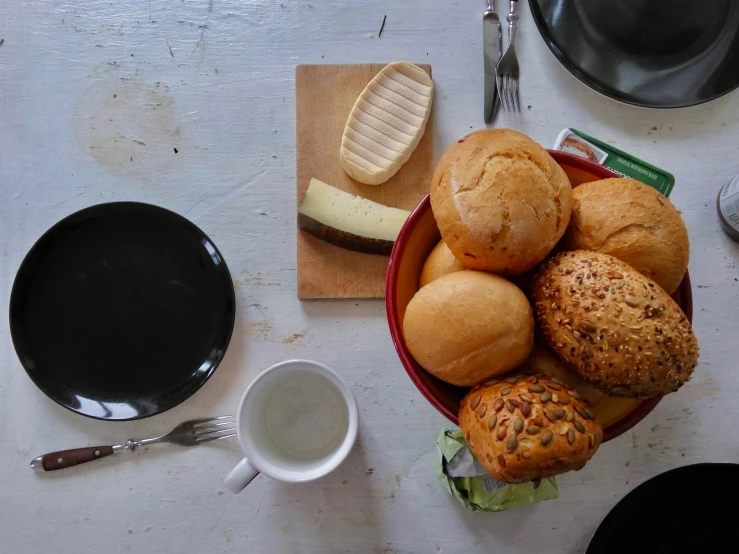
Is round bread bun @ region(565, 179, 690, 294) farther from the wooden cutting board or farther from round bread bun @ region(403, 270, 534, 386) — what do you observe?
the wooden cutting board

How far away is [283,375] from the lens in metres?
0.70

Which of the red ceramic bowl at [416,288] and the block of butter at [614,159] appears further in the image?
the block of butter at [614,159]

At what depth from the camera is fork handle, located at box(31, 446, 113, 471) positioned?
2.45 ft

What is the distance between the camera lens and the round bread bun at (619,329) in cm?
45

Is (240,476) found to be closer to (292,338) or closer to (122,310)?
(292,338)

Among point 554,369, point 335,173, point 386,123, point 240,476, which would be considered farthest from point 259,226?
point 554,369

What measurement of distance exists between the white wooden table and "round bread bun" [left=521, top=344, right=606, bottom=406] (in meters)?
0.26

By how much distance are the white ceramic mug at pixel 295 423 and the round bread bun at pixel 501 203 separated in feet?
0.86

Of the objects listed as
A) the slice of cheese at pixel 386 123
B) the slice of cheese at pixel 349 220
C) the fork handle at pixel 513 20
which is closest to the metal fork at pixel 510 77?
the fork handle at pixel 513 20

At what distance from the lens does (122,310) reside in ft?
2.54

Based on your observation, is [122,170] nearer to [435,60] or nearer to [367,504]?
[435,60]

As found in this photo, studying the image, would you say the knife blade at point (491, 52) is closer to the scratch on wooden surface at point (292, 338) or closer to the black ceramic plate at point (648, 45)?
the black ceramic plate at point (648, 45)

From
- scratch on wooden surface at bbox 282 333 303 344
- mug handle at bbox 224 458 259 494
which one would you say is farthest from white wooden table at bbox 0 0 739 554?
mug handle at bbox 224 458 259 494

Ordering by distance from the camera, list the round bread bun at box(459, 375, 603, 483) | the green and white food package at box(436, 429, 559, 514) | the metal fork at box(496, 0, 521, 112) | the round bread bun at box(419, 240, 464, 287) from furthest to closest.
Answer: the metal fork at box(496, 0, 521, 112), the green and white food package at box(436, 429, 559, 514), the round bread bun at box(419, 240, 464, 287), the round bread bun at box(459, 375, 603, 483)
